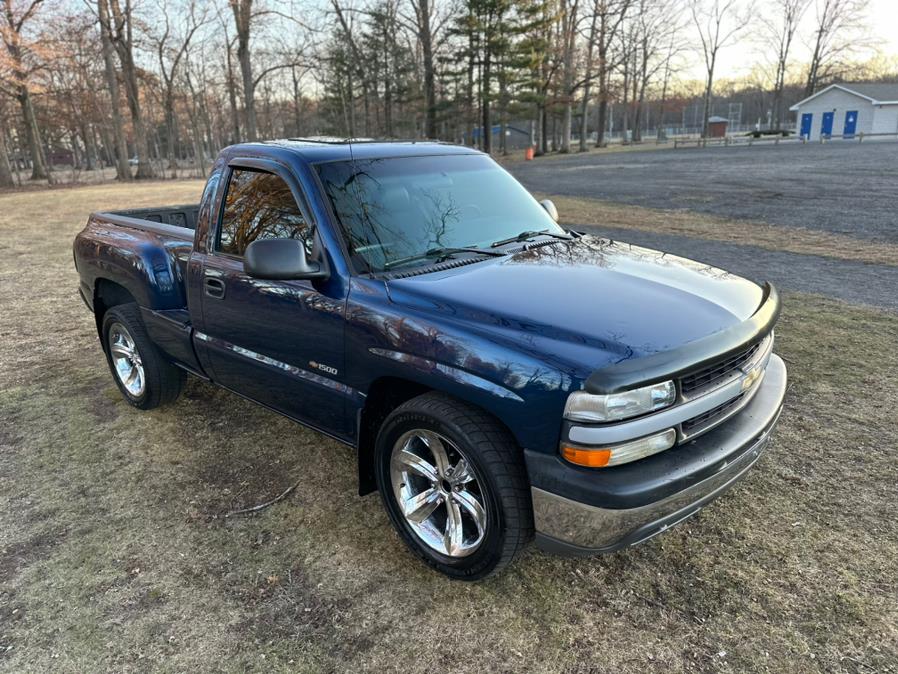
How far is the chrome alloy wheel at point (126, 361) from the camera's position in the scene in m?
4.51

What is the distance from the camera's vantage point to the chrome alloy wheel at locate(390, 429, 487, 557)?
260 centimetres

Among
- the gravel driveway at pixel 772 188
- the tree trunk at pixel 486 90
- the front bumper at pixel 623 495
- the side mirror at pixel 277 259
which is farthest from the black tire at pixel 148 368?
the tree trunk at pixel 486 90

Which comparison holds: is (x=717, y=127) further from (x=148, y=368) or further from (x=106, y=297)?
(x=148, y=368)

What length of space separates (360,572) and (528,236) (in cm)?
201

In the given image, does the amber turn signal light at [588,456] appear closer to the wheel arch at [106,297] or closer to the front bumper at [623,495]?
the front bumper at [623,495]

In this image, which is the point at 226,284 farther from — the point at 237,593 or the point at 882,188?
the point at 882,188

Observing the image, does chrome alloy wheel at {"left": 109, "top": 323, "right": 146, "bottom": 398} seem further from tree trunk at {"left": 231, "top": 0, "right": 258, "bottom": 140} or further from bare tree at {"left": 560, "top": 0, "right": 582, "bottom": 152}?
bare tree at {"left": 560, "top": 0, "right": 582, "bottom": 152}

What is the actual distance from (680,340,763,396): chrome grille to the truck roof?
2077 mm

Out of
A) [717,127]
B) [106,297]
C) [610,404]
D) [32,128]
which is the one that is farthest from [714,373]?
[717,127]

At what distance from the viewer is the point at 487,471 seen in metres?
2.36

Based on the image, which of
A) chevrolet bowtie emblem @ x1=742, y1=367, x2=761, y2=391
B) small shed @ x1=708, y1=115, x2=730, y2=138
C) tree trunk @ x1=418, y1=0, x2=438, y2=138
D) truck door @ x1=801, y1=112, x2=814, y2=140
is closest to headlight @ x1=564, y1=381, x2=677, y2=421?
chevrolet bowtie emblem @ x1=742, y1=367, x2=761, y2=391

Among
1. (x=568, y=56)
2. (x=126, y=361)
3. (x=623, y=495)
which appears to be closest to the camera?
(x=623, y=495)

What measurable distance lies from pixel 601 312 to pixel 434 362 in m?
→ 0.71

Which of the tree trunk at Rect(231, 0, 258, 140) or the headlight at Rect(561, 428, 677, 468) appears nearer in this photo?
the headlight at Rect(561, 428, 677, 468)
